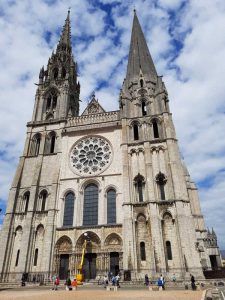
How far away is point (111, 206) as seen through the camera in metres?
23.9

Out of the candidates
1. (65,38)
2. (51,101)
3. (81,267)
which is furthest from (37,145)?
(65,38)

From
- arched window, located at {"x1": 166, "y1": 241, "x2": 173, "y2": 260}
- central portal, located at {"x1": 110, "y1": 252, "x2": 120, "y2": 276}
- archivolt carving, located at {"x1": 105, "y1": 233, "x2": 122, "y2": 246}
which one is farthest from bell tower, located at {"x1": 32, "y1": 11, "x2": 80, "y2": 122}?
arched window, located at {"x1": 166, "y1": 241, "x2": 173, "y2": 260}

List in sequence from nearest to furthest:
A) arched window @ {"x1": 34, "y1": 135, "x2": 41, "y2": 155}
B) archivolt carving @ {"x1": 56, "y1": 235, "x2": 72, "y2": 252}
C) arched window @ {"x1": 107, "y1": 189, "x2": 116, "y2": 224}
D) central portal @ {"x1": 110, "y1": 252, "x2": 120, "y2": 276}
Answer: central portal @ {"x1": 110, "y1": 252, "x2": 120, "y2": 276} < archivolt carving @ {"x1": 56, "y1": 235, "x2": 72, "y2": 252} < arched window @ {"x1": 107, "y1": 189, "x2": 116, "y2": 224} < arched window @ {"x1": 34, "y1": 135, "x2": 41, "y2": 155}

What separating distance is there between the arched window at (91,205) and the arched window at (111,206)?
49.1 inches

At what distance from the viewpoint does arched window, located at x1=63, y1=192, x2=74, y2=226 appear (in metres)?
24.1

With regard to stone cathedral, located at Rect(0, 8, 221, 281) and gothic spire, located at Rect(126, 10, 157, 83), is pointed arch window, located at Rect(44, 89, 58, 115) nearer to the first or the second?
stone cathedral, located at Rect(0, 8, 221, 281)

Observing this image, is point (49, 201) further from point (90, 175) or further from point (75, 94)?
point (75, 94)

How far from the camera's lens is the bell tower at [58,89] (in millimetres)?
31766

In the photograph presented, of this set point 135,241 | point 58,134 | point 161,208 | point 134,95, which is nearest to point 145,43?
point 134,95

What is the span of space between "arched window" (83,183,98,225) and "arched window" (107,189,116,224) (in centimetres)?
125

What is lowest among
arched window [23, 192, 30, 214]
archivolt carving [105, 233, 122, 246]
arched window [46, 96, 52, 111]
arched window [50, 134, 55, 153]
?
archivolt carving [105, 233, 122, 246]

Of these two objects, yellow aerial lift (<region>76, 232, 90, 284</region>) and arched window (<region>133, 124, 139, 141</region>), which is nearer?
yellow aerial lift (<region>76, 232, 90, 284</region>)

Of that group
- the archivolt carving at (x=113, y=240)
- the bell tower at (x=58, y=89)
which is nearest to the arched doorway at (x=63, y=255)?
the archivolt carving at (x=113, y=240)

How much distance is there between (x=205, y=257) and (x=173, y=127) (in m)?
13.9
